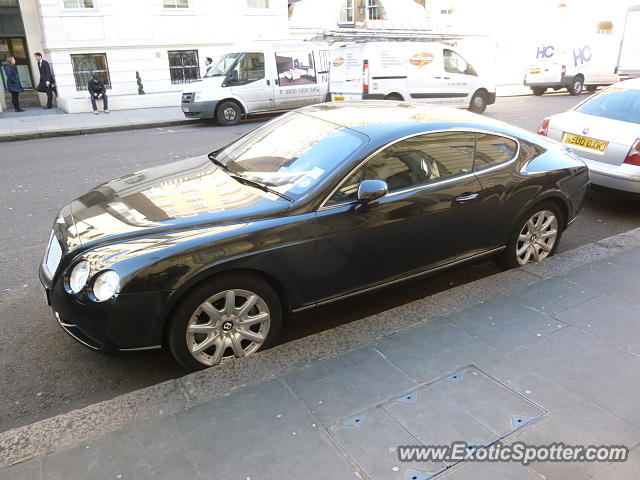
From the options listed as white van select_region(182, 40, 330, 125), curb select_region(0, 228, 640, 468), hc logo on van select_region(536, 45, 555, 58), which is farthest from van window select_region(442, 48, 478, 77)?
curb select_region(0, 228, 640, 468)

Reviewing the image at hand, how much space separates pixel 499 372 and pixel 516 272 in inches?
61.1

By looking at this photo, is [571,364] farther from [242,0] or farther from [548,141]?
[242,0]

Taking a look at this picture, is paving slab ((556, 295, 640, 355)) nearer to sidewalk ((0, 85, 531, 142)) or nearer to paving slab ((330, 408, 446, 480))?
paving slab ((330, 408, 446, 480))

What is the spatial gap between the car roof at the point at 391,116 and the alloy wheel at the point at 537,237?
0.88 m

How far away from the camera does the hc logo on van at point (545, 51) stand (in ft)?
69.6

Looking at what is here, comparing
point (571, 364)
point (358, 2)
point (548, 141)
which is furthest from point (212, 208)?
point (358, 2)

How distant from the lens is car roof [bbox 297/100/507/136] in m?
3.92

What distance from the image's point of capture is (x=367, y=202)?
3.50m

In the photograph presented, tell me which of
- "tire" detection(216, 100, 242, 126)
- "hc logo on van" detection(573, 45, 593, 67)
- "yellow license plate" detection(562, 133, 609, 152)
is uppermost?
"hc logo on van" detection(573, 45, 593, 67)

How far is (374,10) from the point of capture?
29.7 meters

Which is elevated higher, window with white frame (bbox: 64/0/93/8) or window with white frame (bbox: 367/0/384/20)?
window with white frame (bbox: 367/0/384/20)

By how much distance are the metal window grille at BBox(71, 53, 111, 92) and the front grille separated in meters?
17.5

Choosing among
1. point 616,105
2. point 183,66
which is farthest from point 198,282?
point 183,66


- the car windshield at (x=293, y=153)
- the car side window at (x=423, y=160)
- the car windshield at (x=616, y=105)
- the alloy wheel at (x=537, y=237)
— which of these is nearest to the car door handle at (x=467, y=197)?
the car side window at (x=423, y=160)
